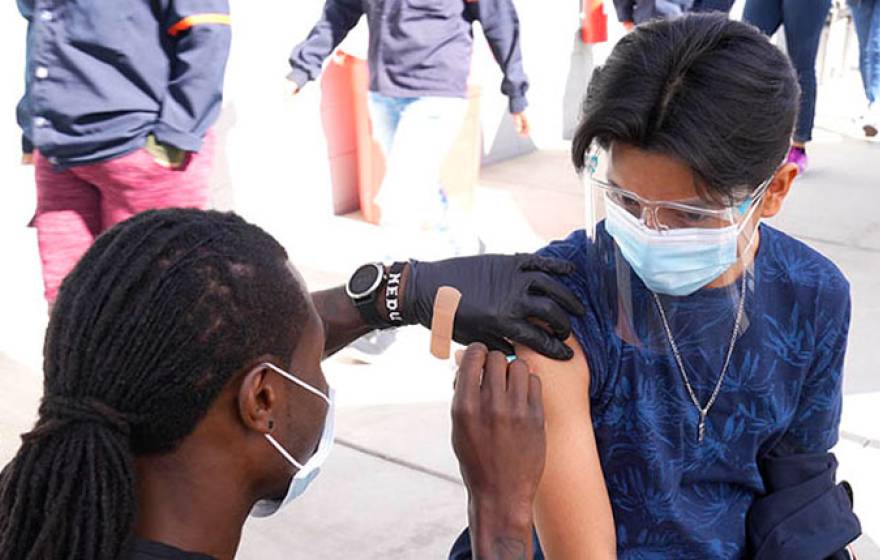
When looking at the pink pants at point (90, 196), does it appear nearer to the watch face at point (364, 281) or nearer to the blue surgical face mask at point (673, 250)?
the watch face at point (364, 281)

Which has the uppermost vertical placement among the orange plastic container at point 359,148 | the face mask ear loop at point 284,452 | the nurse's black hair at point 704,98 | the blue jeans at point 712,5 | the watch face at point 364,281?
the nurse's black hair at point 704,98

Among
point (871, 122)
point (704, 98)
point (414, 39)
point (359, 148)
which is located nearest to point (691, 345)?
point (704, 98)

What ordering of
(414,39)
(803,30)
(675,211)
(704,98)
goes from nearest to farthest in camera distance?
1. (704,98)
2. (675,211)
3. (414,39)
4. (803,30)

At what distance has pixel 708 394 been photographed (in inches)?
68.9

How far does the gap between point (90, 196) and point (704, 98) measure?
1885 mm

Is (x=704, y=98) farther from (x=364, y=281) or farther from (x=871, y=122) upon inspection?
(x=871, y=122)

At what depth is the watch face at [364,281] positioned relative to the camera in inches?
73.9

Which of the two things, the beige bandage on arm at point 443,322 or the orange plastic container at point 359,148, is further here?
the orange plastic container at point 359,148

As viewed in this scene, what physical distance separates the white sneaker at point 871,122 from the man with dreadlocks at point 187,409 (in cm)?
576

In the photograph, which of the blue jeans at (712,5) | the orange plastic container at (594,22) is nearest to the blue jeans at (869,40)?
the blue jeans at (712,5)

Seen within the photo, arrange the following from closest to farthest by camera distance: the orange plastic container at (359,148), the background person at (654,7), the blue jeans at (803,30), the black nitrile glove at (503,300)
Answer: the black nitrile glove at (503,300) → the orange plastic container at (359,148) → the background person at (654,7) → the blue jeans at (803,30)

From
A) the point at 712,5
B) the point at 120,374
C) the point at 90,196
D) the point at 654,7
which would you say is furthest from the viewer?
the point at 712,5

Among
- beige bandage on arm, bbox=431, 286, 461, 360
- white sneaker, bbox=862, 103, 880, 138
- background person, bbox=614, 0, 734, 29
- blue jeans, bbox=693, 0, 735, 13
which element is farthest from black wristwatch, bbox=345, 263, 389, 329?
white sneaker, bbox=862, 103, 880, 138

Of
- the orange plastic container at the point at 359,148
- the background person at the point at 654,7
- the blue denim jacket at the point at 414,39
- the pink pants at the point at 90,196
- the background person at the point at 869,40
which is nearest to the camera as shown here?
the pink pants at the point at 90,196
